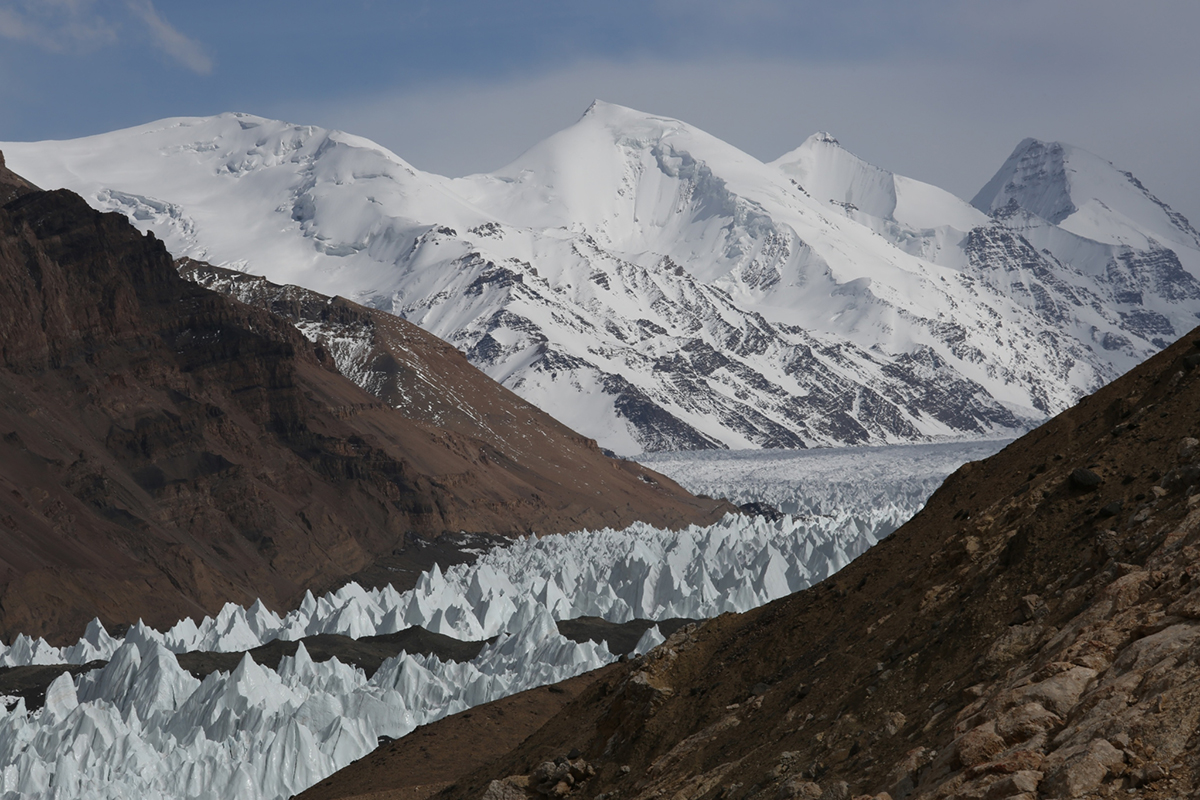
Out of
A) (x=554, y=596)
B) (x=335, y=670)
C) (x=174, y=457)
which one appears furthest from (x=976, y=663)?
(x=174, y=457)

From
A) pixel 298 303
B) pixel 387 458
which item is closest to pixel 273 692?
pixel 387 458

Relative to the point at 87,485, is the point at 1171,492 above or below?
below

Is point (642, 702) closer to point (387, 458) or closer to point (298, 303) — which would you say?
point (387, 458)

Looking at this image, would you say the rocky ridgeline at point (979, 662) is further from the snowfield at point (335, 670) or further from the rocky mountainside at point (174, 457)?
the rocky mountainside at point (174, 457)

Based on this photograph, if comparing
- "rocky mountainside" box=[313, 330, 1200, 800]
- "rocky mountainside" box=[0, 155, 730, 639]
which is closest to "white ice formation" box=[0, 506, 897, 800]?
"rocky mountainside" box=[0, 155, 730, 639]

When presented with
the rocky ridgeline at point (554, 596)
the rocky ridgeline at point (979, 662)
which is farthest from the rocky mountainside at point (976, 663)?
the rocky ridgeline at point (554, 596)

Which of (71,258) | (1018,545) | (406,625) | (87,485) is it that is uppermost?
(71,258)

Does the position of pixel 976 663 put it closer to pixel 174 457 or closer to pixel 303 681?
pixel 303 681

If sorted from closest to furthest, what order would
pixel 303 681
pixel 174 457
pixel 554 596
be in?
pixel 303 681 → pixel 554 596 → pixel 174 457
